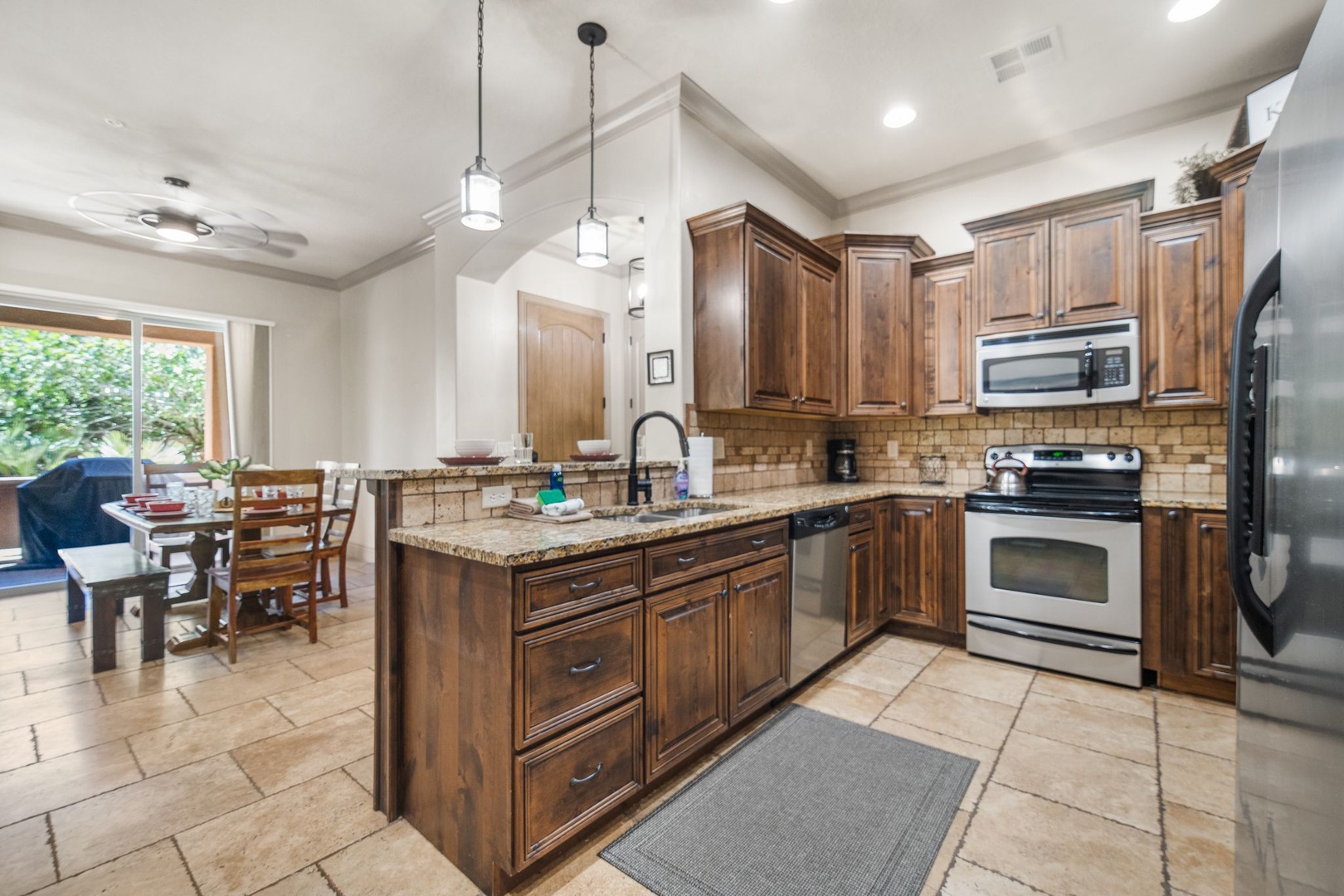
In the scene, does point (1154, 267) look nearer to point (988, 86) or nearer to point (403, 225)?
point (988, 86)

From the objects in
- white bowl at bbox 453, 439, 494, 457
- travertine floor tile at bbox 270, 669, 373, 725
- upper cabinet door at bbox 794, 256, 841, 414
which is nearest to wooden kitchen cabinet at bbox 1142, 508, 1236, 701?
upper cabinet door at bbox 794, 256, 841, 414

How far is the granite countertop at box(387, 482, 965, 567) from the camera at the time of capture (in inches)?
59.9

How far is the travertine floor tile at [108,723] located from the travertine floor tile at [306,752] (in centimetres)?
59

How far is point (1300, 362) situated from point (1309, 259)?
0.12 metres

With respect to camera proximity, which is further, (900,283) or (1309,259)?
(900,283)

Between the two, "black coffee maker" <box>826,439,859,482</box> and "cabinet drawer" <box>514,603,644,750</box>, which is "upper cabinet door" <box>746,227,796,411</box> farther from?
"cabinet drawer" <box>514,603,644,750</box>

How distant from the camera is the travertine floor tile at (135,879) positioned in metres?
1.57

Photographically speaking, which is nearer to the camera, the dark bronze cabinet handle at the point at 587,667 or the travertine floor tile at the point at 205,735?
the dark bronze cabinet handle at the point at 587,667

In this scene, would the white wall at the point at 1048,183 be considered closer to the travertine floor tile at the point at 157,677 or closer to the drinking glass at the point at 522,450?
Result: the drinking glass at the point at 522,450

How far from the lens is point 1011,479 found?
3402 millimetres

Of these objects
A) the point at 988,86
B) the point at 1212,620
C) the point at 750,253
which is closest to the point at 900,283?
A: the point at 988,86

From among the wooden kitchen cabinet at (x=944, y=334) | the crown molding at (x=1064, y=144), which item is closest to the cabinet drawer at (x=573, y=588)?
the wooden kitchen cabinet at (x=944, y=334)

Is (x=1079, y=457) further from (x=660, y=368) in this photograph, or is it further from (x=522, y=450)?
(x=522, y=450)

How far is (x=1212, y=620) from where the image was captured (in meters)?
2.66
